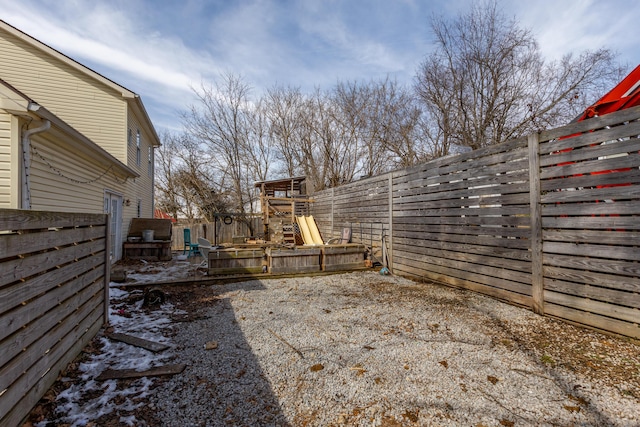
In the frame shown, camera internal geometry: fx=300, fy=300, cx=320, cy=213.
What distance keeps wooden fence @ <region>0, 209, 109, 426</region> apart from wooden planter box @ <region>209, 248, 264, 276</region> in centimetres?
327

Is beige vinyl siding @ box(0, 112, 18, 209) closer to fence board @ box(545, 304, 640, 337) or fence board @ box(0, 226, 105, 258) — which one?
fence board @ box(0, 226, 105, 258)

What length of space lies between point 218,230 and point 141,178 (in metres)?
5.27

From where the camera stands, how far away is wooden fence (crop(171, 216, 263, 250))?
1534 cm

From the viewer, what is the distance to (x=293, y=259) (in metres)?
7.15

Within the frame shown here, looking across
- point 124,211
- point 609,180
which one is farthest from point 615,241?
point 124,211

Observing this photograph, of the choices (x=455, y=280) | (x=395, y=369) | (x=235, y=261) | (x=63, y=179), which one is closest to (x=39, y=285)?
(x=395, y=369)

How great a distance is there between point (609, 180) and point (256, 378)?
429 centimetres

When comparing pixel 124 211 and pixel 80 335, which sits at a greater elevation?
pixel 124 211

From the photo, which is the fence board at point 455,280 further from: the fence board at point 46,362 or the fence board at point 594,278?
the fence board at point 46,362

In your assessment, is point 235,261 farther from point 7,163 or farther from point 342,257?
point 7,163

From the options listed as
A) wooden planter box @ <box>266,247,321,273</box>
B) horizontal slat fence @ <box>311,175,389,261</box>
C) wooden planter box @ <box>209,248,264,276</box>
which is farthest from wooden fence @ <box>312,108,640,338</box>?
wooden planter box @ <box>209,248,264,276</box>

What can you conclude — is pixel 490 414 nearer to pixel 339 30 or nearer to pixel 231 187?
pixel 339 30

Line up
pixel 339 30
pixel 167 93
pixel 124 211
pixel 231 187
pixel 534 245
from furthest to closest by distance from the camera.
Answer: pixel 231 187 → pixel 167 93 → pixel 339 30 → pixel 124 211 → pixel 534 245

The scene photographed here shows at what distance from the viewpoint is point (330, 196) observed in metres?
10.7
